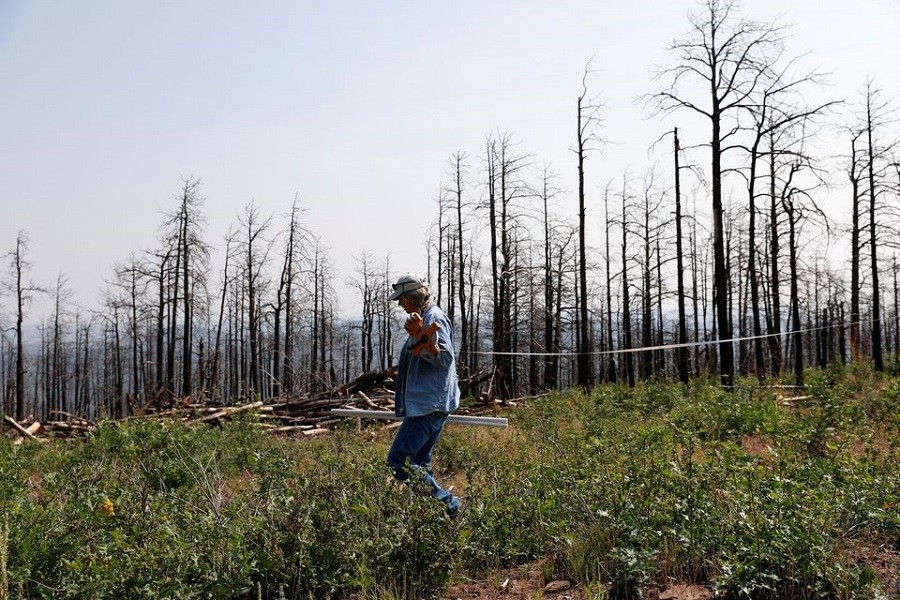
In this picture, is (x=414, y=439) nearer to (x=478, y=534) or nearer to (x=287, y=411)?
(x=478, y=534)

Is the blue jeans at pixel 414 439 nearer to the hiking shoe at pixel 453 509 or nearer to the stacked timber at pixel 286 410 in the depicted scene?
the hiking shoe at pixel 453 509

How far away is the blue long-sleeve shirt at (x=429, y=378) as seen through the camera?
4.71 meters

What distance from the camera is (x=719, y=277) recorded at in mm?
13844

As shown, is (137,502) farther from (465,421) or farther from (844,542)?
(844,542)

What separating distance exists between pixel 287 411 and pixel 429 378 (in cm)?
968

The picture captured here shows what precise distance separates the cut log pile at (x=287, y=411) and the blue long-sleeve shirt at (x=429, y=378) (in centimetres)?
728

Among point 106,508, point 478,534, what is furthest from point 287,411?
point 478,534

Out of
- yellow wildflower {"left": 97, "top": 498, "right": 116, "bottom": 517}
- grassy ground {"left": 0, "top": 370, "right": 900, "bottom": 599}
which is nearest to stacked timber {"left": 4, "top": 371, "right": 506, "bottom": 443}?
grassy ground {"left": 0, "top": 370, "right": 900, "bottom": 599}

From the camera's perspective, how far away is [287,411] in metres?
13.7

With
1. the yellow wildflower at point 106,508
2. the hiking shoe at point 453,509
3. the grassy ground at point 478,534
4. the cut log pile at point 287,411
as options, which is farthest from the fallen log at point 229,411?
the hiking shoe at point 453,509

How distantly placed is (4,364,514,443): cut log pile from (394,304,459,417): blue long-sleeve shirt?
7.28 m

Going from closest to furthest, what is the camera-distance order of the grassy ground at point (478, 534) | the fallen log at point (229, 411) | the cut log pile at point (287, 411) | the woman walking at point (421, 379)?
1. the grassy ground at point (478, 534)
2. the woman walking at point (421, 379)
3. the cut log pile at point (287, 411)
4. the fallen log at point (229, 411)

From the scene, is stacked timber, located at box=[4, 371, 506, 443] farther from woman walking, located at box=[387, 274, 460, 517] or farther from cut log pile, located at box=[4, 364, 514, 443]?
woman walking, located at box=[387, 274, 460, 517]

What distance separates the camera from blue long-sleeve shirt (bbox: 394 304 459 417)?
15.5ft
